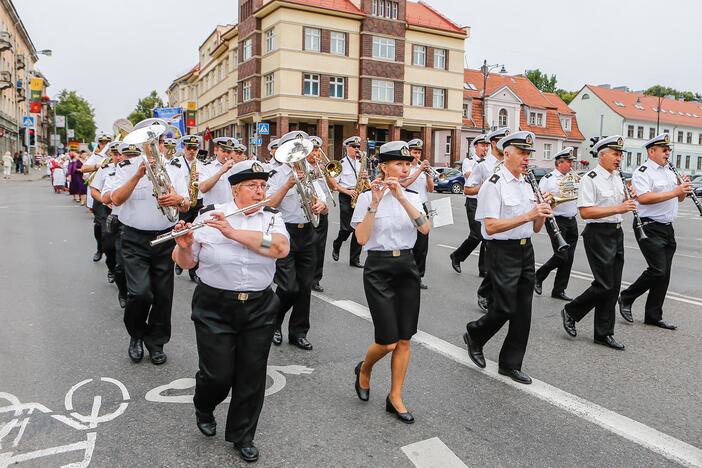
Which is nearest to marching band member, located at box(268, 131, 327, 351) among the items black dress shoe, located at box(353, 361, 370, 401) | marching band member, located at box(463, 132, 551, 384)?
black dress shoe, located at box(353, 361, 370, 401)

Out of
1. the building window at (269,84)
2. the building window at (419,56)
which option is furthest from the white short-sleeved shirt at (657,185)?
the building window at (419,56)

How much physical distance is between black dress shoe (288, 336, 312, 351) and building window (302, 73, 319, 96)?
120 feet

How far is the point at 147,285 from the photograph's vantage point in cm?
499

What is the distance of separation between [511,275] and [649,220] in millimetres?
2618

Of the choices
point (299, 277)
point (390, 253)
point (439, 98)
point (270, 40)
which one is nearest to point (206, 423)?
point (390, 253)

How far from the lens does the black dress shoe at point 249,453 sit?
11.3 ft

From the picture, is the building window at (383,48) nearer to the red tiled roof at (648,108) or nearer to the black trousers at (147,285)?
the red tiled roof at (648,108)

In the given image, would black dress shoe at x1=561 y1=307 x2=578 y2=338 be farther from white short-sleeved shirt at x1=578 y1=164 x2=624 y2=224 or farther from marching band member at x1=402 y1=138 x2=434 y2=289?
marching band member at x1=402 y1=138 x2=434 y2=289

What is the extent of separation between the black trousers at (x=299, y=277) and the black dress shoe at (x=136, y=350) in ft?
4.02

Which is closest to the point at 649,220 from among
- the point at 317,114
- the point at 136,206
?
the point at 136,206

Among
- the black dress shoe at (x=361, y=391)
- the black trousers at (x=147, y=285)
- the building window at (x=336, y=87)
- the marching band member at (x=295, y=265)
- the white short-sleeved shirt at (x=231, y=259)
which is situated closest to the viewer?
the white short-sleeved shirt at (x=231, y=259)

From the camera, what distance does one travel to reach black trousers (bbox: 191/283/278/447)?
3447 mm

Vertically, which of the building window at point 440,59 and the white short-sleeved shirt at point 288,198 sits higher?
the building window at point 440,59

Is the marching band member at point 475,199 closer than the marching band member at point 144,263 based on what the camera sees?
No
